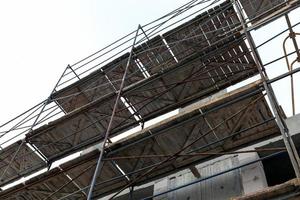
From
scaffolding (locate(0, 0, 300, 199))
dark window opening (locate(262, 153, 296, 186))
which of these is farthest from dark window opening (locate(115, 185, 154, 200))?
dark window opening (locate(262, 153, 296, 186))

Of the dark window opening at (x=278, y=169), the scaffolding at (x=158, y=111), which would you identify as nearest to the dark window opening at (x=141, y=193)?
the scaffolding at (x=158, y=111)

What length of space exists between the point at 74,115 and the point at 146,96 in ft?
7.24

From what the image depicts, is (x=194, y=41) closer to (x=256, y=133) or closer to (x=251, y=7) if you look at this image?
(x=251, y=7)

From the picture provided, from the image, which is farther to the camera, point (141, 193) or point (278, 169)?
point (141, 193)

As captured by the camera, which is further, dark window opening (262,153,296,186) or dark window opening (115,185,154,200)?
dark window opening (115,185,154,200)

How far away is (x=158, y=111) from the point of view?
11.8m

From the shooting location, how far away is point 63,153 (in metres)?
12.8

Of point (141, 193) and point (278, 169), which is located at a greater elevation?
point (141, 193)

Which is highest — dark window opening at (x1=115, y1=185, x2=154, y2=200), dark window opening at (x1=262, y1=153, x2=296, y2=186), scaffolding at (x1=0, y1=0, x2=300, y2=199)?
scaffolding at (x1=0, y1=0, x2=300, y2=199)

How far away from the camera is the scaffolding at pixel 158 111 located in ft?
27.8

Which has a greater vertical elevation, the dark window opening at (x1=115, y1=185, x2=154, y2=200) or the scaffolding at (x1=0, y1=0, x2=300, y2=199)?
the scaffolding at (x1=0, y1=0, x2=300, y2=199)

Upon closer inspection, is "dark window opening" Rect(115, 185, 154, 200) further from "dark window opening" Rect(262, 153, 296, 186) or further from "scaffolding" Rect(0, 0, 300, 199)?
"dark window opening" Rect(262, 153, 296, 186)

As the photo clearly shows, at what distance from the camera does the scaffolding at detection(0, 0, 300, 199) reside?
848 cm

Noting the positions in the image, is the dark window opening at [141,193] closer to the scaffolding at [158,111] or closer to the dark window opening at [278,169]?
the scaffolding at [158,111]
